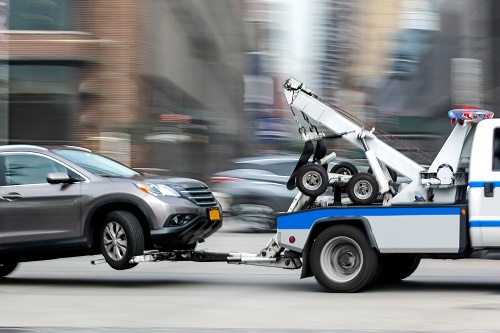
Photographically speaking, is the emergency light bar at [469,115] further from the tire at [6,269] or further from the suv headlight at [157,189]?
the tire at [6,269]

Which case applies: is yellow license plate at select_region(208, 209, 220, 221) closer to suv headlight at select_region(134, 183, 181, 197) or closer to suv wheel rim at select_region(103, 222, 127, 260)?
suv headlight at select_region(134, 183, 181, 197)

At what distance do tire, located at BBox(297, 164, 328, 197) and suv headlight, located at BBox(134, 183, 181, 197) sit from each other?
173 centimetres

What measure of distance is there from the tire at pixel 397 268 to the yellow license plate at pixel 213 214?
7.41ft

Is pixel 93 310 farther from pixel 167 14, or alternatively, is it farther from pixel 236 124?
pixel 236 124

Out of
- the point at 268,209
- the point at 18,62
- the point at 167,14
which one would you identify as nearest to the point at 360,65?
the point at 167,14

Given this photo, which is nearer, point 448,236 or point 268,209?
point 448,236

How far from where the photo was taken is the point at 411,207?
32.4 feet

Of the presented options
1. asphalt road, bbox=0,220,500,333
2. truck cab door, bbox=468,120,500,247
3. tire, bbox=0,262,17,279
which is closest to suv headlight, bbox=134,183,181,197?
asphalt road, bbox=0,220,500,333

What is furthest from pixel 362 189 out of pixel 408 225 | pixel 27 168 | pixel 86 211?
pixel 27 168

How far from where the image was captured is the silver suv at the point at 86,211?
10.9 meters

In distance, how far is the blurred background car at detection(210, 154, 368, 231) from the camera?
19.6m

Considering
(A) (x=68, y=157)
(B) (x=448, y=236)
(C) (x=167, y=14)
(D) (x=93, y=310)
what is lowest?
(D) (x=93, y=310)

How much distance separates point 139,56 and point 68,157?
1912cm

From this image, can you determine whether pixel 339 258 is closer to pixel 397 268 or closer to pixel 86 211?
pixel 397 268
